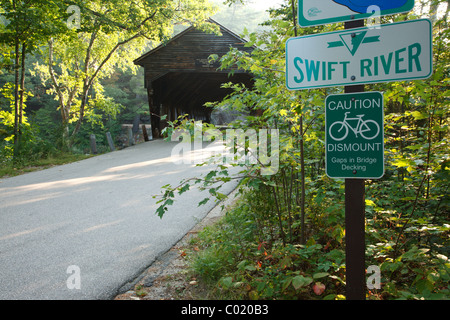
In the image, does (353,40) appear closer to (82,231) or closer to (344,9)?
(344,9)

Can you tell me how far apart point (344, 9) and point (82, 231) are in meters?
3.91

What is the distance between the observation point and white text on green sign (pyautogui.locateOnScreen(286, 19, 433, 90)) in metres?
1.55

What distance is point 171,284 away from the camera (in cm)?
282

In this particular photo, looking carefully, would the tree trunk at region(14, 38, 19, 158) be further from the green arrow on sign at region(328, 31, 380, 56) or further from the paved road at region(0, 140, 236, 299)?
the green arrow on sign at region(328, 31, 380, 56)

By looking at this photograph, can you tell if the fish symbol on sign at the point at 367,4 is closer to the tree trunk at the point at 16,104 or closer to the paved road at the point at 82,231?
the paved road at the point at 82,231

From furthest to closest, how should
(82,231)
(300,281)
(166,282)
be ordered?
(82,231), (166,282), (300,281)

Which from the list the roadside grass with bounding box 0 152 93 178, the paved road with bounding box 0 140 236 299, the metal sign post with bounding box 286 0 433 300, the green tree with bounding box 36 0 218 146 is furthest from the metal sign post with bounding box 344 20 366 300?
the green tree with bounding box 36 0 218 146

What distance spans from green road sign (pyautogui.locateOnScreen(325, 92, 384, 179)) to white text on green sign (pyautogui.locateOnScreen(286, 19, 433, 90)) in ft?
0.33

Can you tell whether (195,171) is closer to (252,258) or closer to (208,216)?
(208,216)

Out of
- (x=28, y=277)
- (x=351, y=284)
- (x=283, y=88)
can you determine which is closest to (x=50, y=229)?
(x=28, y=277)

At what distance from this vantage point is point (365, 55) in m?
1.61

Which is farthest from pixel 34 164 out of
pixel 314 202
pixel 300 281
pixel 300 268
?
pixel 300 281

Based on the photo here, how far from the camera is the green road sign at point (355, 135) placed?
1579 millimetres

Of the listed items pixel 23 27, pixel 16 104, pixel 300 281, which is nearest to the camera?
pixel 300 281
